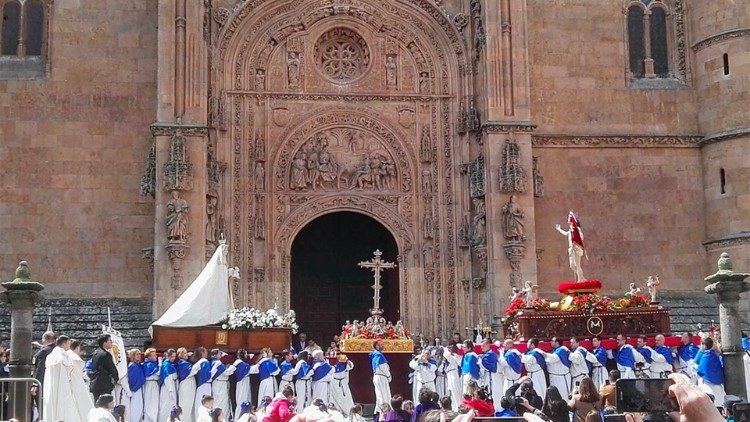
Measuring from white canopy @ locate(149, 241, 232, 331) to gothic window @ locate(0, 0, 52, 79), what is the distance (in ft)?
31.6

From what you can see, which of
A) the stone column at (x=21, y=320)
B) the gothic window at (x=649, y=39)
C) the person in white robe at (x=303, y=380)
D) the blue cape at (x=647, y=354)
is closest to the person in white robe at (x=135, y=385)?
the person in white robe at (x=303, y=380)

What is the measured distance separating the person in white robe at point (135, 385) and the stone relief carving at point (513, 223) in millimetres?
11136

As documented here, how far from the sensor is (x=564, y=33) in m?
32.1

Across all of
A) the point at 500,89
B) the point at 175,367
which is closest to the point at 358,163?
the point at 500,89

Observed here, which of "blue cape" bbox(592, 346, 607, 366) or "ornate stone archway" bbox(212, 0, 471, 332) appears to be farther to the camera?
"ornate stone archway" bbox(212, 0, 471, 332)

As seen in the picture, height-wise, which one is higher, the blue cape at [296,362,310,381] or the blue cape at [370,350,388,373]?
the blue cape at [370,350,388,373]

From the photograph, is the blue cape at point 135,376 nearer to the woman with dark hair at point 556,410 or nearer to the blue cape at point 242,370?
the blue cape at point 242,370

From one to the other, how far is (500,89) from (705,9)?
7.42m

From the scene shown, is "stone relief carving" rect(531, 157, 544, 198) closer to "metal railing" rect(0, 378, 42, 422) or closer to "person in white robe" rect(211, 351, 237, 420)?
"person in white robe" rect(211, 351, 237, 420)

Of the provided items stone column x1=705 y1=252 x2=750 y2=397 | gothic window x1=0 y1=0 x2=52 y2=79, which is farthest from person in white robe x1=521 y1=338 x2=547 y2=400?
gothic window x1=0 y1=0 x2=52 y2=79

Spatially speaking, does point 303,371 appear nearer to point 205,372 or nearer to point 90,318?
point 205,372

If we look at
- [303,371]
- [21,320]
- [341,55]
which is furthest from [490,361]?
[341,55]

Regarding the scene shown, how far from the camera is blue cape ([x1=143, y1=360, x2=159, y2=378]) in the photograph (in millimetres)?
21781

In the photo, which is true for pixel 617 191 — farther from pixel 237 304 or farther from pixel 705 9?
pixel 237 304
